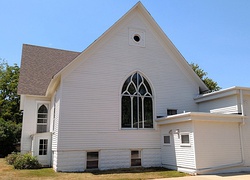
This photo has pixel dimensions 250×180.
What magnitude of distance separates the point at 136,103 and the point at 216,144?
5.10 meters

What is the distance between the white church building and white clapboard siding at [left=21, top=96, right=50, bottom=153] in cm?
7

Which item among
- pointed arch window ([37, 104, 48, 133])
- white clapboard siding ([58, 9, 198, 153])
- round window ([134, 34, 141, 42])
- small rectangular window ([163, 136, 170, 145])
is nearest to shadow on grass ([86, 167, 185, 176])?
white clapboard siding ([58, 9, 198, 153])

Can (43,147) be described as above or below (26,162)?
above

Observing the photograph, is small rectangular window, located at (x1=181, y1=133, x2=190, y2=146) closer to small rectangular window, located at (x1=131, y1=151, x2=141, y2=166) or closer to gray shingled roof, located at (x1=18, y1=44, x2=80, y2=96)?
small rectangular window, located at (x1=131, y1=151, x2=141, y2=166)

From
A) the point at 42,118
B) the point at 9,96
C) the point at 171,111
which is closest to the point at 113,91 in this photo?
the point at 171,111

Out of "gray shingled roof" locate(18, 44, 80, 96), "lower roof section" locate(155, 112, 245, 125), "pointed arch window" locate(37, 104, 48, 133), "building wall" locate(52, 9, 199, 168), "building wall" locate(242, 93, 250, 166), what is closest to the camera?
"lower roof section" locate(155, 112, 245, 125)

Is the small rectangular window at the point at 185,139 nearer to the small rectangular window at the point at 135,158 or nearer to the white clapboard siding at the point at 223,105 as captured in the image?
the small rectangular window at the point at 135,158

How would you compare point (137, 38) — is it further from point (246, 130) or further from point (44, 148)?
point (44, 148)

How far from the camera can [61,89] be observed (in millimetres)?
12844

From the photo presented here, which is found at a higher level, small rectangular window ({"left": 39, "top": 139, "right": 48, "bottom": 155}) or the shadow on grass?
small rectangular window ({"left": 39, "top": 139, "right": 48, "bottom": 155})

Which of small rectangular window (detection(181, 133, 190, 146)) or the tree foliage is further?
the tree foliage

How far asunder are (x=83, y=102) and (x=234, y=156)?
866 cm

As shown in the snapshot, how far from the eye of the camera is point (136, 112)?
1432 centimetres

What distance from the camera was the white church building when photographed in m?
12.1
